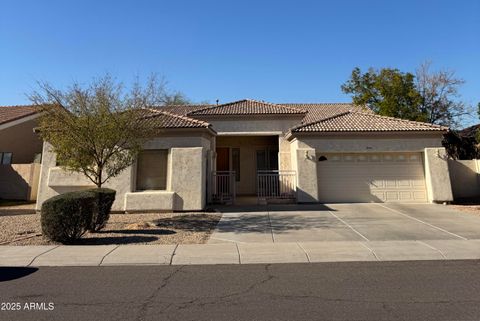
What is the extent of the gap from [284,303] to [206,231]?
5.89 m

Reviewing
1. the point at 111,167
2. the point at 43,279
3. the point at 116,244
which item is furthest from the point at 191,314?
the point at 111,167

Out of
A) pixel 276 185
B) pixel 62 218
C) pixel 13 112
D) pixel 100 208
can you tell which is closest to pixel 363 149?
pixel 276 185

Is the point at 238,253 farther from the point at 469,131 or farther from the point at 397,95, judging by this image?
the point at 469,131

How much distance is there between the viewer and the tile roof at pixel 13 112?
73.5 feet

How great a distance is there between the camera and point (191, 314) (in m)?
4.37

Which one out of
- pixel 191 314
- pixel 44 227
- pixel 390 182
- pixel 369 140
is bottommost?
pixel 191 314

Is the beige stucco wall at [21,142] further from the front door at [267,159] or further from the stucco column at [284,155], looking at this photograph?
the stucco column at [284,155]

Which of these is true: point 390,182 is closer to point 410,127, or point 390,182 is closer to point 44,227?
point 410,127

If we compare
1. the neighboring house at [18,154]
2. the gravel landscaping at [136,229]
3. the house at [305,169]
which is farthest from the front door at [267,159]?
the neighboring house at [18,154]

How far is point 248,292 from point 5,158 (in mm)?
23716

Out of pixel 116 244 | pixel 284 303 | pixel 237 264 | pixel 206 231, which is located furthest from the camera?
pixel 206 231

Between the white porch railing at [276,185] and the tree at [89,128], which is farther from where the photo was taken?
the white porch railing at [276,185]

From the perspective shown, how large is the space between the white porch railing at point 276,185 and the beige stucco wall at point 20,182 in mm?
13904

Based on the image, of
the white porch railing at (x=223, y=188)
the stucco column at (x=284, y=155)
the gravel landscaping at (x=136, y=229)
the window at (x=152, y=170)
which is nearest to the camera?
the gravel landscaping at (x=136, y=229)
